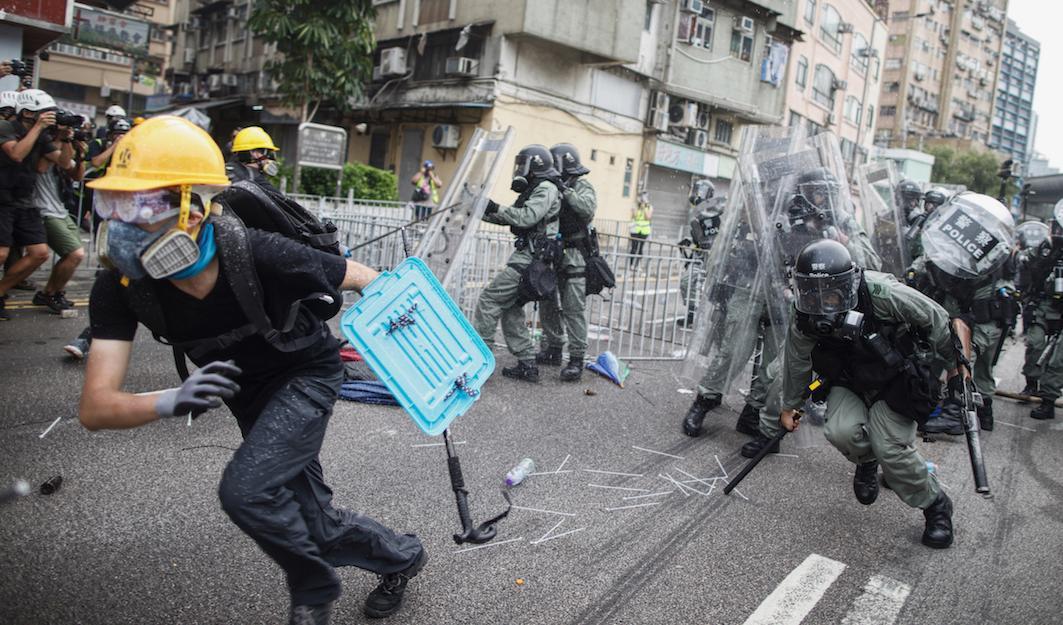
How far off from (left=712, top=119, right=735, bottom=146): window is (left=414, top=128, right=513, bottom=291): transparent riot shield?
2300 cm

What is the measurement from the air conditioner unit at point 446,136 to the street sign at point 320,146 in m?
7.49

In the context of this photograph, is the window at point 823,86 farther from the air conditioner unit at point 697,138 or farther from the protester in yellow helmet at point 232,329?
the protester in yellow helmet at point 232,329

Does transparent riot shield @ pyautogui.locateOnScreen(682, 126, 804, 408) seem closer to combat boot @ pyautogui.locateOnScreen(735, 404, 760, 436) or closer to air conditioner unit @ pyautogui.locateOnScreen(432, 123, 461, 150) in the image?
combat boot @ pyautogui.locateOnScreen(735, 404, 760, 436)

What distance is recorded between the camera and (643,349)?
851cm

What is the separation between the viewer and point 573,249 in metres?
6.67

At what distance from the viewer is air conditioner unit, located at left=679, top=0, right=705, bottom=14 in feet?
79.9

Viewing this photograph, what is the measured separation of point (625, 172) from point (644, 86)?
283 cm

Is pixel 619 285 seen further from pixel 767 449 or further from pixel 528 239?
pixel 767 449

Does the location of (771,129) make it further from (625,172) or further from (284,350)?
(625,172)

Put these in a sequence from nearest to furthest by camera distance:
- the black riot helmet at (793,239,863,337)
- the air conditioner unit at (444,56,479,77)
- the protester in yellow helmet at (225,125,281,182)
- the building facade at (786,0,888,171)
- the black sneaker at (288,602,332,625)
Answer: the black sneaker at (288,602,332,625) < the black riot helmet at (793,239,863,337) < the protester in yellow helmet at (225,125,281,182) < the air conditioner unit at (444,56,479,77) < the building facade at (786,0,888,171)

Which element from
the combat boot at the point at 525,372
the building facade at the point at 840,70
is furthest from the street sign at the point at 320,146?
the building facade at the point at 840,70

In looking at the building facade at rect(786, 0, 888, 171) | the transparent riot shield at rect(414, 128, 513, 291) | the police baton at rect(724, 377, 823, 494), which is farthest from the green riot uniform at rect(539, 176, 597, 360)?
the building facade at rect(786, 0, 888, 171)

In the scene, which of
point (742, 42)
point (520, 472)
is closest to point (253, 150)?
point (520, 472)

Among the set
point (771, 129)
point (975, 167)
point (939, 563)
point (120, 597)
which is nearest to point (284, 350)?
point (120, 597)
